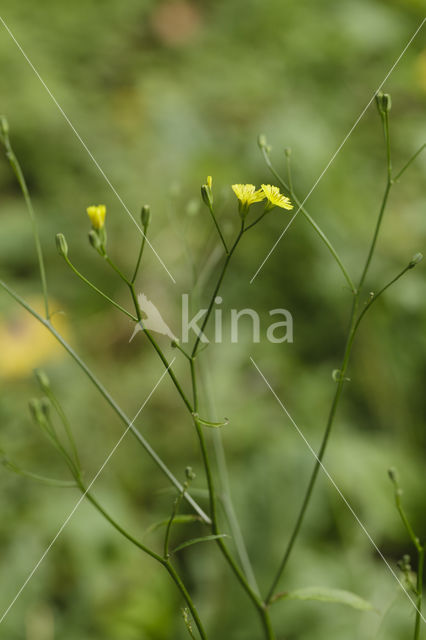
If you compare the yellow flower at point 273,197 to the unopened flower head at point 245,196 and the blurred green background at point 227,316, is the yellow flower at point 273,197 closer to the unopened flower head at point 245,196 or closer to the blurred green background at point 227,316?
the unopened flower head at point 245,196

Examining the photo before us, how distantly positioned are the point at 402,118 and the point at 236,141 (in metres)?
0.41

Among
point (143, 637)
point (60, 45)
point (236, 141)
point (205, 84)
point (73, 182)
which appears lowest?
point (143, 637)

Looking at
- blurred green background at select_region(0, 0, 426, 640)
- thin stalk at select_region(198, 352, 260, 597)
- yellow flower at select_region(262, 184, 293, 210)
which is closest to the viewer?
yellow flower at select_region(262, 184, 293, 210)

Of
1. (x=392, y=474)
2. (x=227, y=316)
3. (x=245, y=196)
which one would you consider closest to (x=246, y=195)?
(x=245, y=196)

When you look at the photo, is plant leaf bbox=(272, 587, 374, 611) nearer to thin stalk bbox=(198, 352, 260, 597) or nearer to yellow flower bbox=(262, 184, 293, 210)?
thin stalk bbox=(198, 352, 260, 597)

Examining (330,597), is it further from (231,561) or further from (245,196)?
(245,196)

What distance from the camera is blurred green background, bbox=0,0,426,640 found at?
0.91 m

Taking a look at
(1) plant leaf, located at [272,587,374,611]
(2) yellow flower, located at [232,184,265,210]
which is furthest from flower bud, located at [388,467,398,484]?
(2) yellow flower, located at [232,184,265,210]

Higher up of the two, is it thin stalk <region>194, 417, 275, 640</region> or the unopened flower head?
the unopened flower head

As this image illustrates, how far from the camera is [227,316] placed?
1.28m

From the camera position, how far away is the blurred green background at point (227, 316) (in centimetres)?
91

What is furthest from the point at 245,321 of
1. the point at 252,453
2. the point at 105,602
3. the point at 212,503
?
the point at 212,503

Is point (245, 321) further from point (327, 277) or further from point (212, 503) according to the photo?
point (212, 503)

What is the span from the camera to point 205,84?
1.85 meters
